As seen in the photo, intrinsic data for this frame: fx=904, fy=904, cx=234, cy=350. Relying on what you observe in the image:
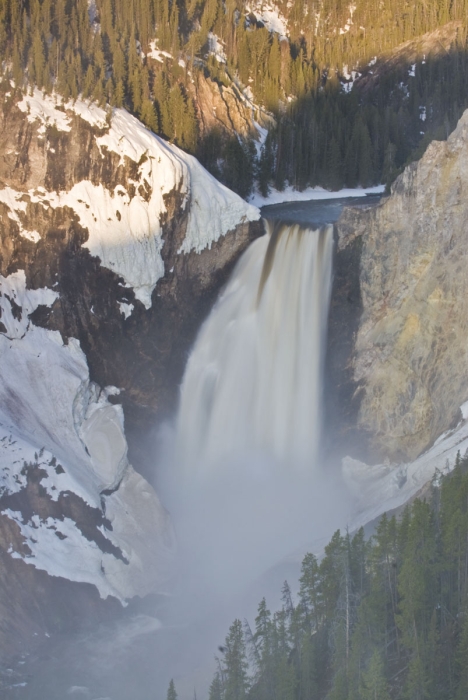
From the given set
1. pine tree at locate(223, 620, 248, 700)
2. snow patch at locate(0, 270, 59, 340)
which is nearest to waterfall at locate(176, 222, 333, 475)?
snow patch at locate(0, 270, 59, 340)

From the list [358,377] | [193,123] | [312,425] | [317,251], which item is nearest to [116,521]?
[312,425]

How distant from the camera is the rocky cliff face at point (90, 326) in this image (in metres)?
34.3

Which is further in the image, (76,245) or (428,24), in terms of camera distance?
(428,24)

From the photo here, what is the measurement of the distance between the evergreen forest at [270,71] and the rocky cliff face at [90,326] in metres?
5.02

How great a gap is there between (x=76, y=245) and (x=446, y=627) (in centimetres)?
2296

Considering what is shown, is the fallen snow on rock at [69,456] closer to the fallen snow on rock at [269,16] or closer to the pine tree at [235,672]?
the pine tree at [235,672]

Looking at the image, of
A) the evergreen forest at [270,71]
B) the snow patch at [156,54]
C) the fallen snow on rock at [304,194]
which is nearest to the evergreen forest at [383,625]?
the evergreen forest at [270,71]

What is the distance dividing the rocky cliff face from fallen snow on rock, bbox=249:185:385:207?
1155 cm

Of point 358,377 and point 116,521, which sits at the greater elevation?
point 358,377

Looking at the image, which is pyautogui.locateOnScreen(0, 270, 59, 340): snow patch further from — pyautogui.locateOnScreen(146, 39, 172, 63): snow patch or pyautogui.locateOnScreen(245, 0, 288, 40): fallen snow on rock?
pyautogui.locateOnScreen(245, 0, 288, 40): fallen snow on rock

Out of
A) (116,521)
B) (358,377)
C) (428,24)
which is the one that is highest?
(428,24)

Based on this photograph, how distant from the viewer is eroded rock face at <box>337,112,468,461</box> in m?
36.2

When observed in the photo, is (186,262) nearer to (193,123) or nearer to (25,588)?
(193,123)

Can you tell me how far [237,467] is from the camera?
4019 centimetres
